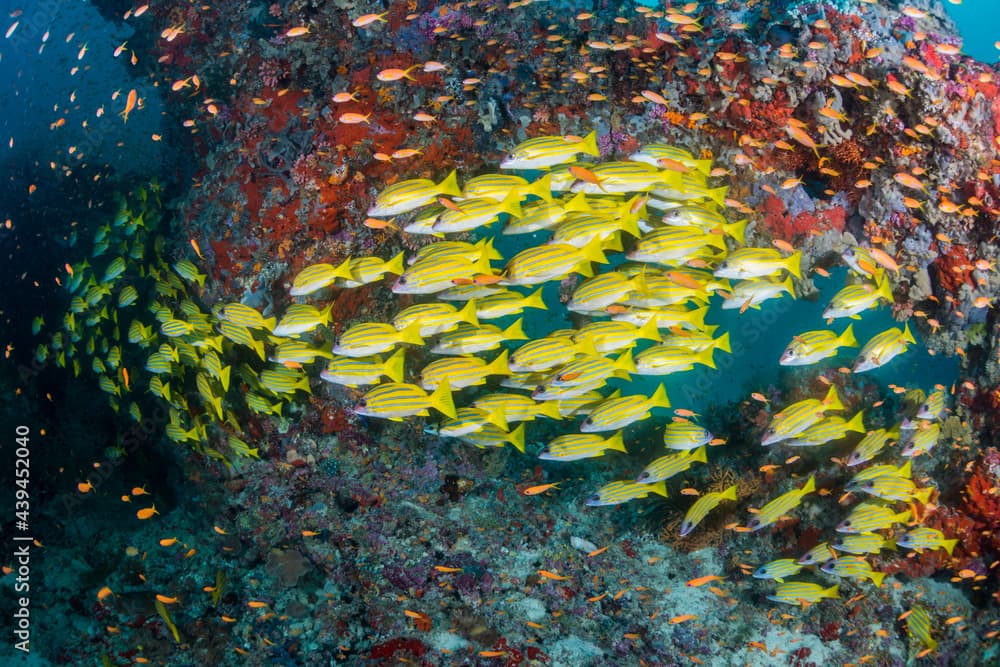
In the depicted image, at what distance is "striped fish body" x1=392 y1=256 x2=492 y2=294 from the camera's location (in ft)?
14.7

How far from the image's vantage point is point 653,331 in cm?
476

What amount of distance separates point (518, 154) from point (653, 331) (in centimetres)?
194

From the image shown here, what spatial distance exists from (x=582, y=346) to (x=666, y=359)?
91 cm

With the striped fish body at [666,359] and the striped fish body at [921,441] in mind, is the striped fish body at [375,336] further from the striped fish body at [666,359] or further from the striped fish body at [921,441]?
the striped fish body at [921,441]

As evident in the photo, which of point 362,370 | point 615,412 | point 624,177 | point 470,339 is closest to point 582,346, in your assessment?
point 615,412

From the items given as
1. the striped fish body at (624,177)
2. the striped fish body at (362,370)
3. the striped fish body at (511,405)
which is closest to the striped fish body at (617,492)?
the striped fish body at (511,405)

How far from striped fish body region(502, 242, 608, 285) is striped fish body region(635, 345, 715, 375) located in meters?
Result: 1.14

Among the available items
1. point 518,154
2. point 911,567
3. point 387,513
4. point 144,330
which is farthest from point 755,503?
point 144,330

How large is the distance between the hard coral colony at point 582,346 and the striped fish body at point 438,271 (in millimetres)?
279

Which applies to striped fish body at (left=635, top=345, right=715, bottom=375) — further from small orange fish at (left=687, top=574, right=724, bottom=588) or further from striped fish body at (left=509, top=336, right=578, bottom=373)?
small orange fish at (left=687, top=574, right=724, bottom=588)

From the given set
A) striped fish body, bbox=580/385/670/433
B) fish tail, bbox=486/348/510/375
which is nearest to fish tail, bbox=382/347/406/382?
fish tail, bbox=486/348/510/375

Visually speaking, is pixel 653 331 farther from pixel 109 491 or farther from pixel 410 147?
pixel 109 491

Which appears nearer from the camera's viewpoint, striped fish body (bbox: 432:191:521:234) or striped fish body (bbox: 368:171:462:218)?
striped fish body (bbox: 432:191:521:234)

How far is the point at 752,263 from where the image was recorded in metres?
4.92
